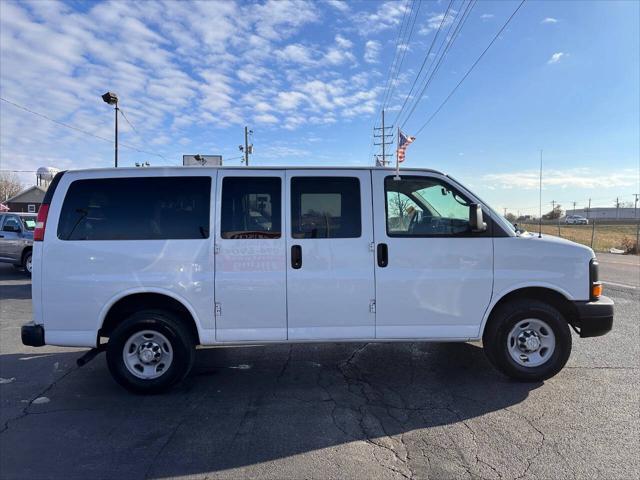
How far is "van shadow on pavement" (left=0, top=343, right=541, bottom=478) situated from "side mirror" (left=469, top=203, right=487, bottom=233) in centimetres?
Result: 162

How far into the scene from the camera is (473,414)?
12.4 ft

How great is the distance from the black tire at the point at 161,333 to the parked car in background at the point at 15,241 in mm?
11034

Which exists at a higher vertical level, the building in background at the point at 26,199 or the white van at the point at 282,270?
the building in background at the point at 26,199

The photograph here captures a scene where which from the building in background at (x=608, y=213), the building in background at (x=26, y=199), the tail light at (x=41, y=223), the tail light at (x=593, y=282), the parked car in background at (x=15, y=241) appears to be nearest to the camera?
the tail light at (x=41, y=223)

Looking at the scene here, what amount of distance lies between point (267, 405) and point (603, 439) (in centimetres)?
276

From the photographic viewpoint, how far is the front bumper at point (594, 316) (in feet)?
14.4

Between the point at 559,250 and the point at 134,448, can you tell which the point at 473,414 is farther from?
Answer: the point at 134,448

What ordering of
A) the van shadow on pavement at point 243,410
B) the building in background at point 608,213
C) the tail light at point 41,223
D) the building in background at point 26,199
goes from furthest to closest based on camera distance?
the building in background at point 608,213 → the building in background at point 26,199 → the tail light at point 41,223 → the van shadow on pavement at point 243,410

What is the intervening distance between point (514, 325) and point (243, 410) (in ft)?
9.20

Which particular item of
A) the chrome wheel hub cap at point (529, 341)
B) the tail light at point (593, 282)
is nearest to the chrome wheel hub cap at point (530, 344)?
the chrome wheel hub cap at point (529, 341)

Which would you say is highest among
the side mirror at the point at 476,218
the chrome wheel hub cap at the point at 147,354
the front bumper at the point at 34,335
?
the side mirror at the point at 476,218

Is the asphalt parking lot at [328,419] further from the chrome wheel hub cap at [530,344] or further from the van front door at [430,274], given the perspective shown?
the van front door at [430,274]

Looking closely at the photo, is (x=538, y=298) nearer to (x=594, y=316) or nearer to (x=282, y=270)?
(x=594, y=316)

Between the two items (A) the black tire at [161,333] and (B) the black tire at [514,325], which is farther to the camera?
(B) the black tire at [514,325]
